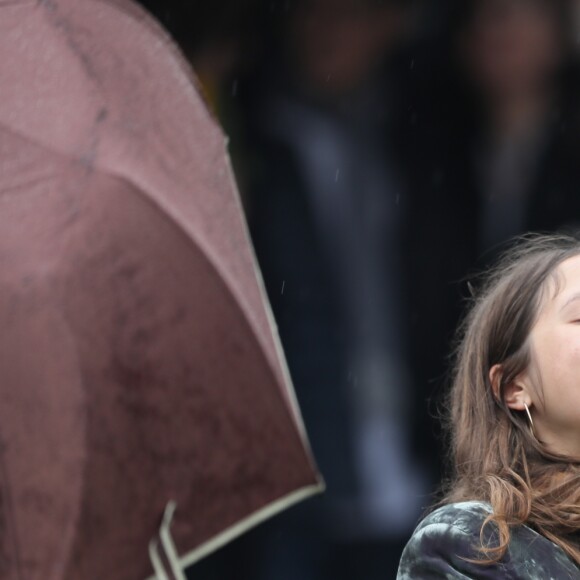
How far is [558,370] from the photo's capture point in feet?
7.45

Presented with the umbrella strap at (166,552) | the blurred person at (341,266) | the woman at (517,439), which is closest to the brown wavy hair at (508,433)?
the woman at (517,439)

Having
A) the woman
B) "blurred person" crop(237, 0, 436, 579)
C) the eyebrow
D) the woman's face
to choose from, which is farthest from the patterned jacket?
"blurred person" crop(237, 0, 436, 579)

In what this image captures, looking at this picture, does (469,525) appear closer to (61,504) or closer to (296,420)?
(296,420)

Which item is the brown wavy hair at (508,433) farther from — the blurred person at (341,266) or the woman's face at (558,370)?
the blurred person at (341,266)

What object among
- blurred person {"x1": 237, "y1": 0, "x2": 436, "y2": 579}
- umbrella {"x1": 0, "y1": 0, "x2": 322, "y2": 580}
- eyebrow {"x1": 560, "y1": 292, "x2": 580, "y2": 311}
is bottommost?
blurred person {"x1": 237, "y1": 0, "x2": 436, "y2": 579}

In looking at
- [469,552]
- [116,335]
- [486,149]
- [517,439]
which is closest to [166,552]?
[116,335]

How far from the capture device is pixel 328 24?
426cm

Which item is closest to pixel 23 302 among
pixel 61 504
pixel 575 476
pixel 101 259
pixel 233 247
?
pixel 101 259

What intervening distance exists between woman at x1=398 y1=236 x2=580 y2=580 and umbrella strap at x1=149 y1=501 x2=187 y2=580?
43 cm

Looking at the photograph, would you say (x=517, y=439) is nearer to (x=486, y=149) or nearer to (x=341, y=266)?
(x=341, y=266)

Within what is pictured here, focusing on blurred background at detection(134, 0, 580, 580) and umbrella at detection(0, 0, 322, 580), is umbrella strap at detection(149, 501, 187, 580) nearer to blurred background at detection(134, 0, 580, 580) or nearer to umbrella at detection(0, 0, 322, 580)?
umbrella at detection(0, 0, 322, 580)

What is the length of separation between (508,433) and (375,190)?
6.29 feet

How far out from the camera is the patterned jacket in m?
2.06

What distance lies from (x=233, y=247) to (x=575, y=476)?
2.11ft
